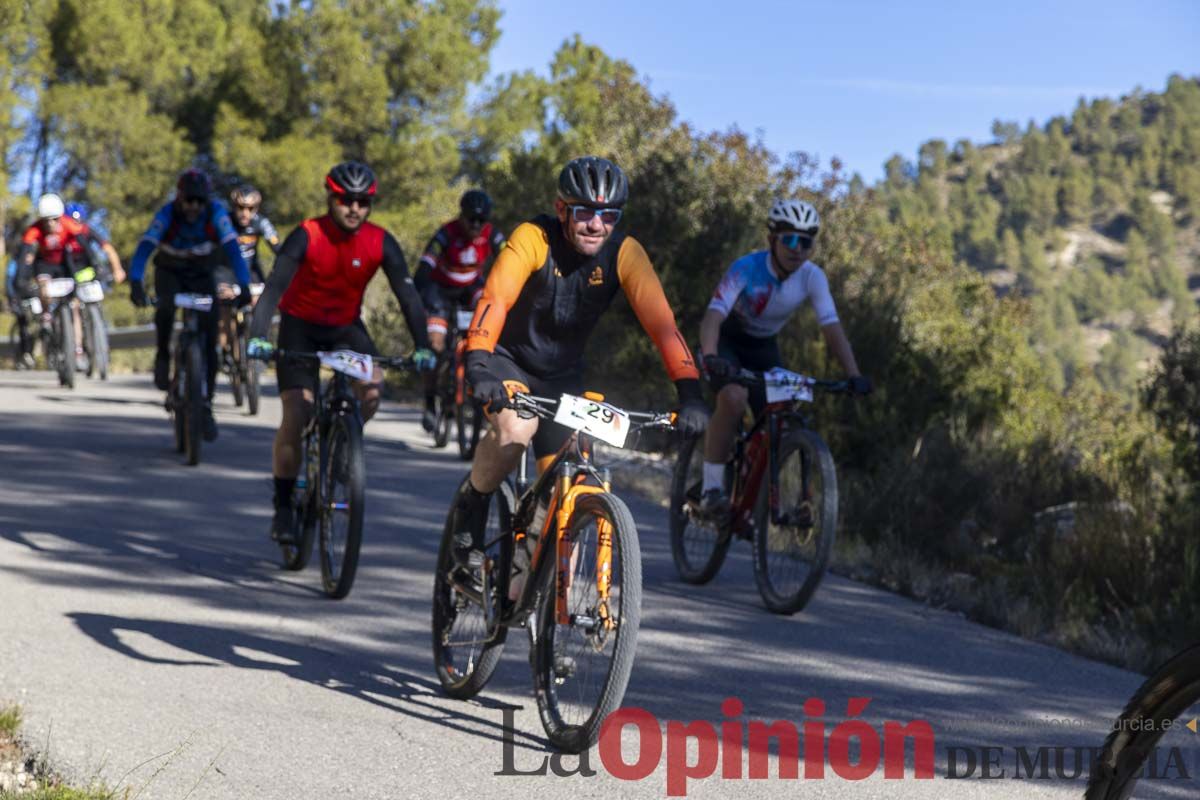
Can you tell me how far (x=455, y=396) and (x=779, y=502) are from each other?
5.38 meters

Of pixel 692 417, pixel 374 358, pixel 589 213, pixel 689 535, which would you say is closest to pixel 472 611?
pixel 692 417

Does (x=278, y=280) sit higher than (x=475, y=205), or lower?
lower

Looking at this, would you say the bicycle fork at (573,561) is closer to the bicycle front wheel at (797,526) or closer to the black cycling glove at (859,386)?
the bicycle front wheel at (797,526)

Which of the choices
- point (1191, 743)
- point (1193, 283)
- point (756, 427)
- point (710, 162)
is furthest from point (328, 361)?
point (1193, 283)

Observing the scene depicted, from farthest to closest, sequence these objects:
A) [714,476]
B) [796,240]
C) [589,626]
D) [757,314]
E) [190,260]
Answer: [190,260], [757,314], [714,476], [796,240], [589,626]

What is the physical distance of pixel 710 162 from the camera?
20.7 m

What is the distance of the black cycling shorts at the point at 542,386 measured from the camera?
19.3 ft

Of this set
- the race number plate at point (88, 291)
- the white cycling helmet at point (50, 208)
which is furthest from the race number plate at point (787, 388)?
the white cycling helmet at point (50, 208)

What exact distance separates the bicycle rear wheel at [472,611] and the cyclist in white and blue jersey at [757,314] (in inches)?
102

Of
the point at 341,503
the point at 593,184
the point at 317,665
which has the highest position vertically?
the point at 593,184

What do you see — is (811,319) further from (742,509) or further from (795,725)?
(795,725)

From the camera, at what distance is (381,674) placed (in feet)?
21.2

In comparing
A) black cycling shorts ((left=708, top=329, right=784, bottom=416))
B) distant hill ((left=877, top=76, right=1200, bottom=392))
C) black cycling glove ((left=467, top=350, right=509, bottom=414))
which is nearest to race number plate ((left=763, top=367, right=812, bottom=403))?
black cycling shorts ((left=708, top=329, right=784, bottom=416))

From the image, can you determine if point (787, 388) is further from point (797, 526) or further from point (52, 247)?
point (52, 247)
